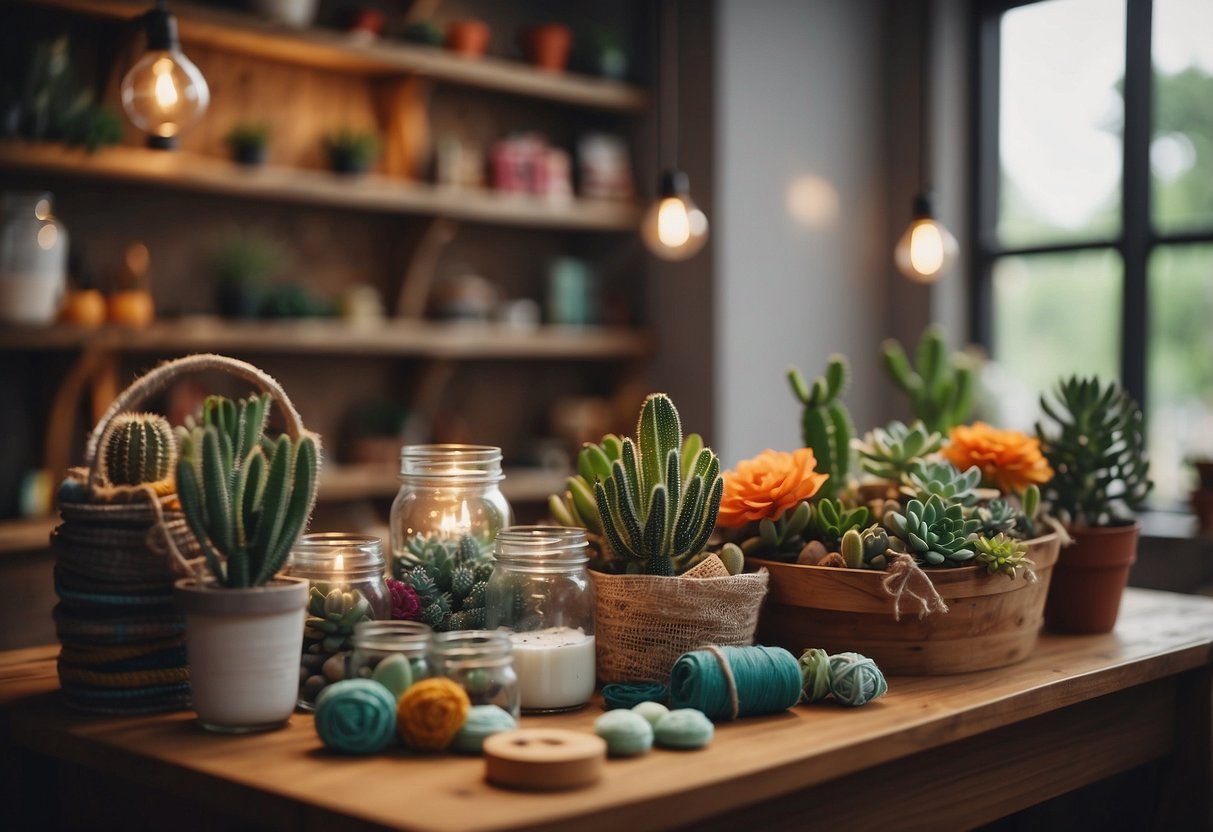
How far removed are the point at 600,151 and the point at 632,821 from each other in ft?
11.2

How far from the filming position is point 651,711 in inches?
46.2

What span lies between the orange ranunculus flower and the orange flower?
0.33 metres

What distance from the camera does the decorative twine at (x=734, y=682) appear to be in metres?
1.22

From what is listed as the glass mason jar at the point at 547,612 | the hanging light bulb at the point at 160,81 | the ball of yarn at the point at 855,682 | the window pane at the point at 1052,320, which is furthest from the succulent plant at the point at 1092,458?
the window pane at the point at 1052,320

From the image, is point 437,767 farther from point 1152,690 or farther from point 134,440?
point 1152,690

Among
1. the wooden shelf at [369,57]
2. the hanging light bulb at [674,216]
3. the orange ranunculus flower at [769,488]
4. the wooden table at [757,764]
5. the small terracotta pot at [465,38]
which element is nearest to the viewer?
the wooden table at [757,764]

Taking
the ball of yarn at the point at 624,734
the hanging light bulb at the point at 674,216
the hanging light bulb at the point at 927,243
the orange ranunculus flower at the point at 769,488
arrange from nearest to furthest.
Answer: the ball of yarn at the point at 624,734 < the orange ranunculus flower at the point at 769,488 < the hanging light bulb at the point at 927,243 < the hanging light bulb at the point at 674,216

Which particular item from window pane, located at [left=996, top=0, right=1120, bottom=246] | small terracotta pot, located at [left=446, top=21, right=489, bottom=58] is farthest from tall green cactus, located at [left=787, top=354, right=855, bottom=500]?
window pane, located at [left=996, top=0, right=1120, bottom=246]

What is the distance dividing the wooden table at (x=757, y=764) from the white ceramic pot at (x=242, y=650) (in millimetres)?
25

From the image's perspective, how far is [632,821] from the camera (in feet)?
3.21

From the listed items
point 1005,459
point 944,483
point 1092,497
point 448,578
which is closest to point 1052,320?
point 1092,497

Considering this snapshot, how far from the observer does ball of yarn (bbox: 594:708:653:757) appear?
1100 mm

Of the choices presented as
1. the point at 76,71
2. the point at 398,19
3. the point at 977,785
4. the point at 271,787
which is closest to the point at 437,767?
the point at 271,787

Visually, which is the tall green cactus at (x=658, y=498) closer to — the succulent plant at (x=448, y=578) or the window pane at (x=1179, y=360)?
the succulent plant at (x=448, y=578)
